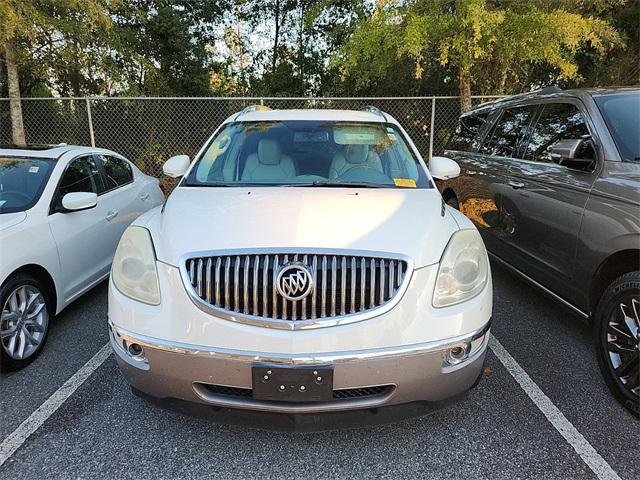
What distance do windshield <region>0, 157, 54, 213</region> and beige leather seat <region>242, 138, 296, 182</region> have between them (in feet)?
5.49

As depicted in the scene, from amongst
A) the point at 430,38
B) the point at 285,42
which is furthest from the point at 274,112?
the point at 285,42

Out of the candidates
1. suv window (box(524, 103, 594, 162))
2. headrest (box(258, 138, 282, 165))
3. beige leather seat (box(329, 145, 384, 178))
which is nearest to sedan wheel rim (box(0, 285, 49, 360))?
headrest (box(258, 138, 282, 165))

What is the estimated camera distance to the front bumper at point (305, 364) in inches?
75.7

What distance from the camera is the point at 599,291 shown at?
2.94m

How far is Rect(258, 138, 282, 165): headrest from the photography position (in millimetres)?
3348

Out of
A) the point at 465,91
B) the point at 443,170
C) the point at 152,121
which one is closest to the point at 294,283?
the point at 443,170

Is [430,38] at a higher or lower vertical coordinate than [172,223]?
higher

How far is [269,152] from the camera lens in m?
3.41

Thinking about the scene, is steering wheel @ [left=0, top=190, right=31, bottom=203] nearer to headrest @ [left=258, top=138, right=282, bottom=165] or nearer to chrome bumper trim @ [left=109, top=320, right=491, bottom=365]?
headrest @ [left=258, top=138, right=282, bottom=165]

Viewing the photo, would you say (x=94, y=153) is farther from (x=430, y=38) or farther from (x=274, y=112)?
(x=430, y=38)

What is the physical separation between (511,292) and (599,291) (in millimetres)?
1468

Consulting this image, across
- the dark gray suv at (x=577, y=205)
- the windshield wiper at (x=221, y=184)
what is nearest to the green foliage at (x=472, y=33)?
the dark gray suv at (x=577, y=205)

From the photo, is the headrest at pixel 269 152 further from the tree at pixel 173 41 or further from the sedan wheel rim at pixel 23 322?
the tree at pixel 173 41

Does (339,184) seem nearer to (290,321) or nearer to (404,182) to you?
(404,182)
